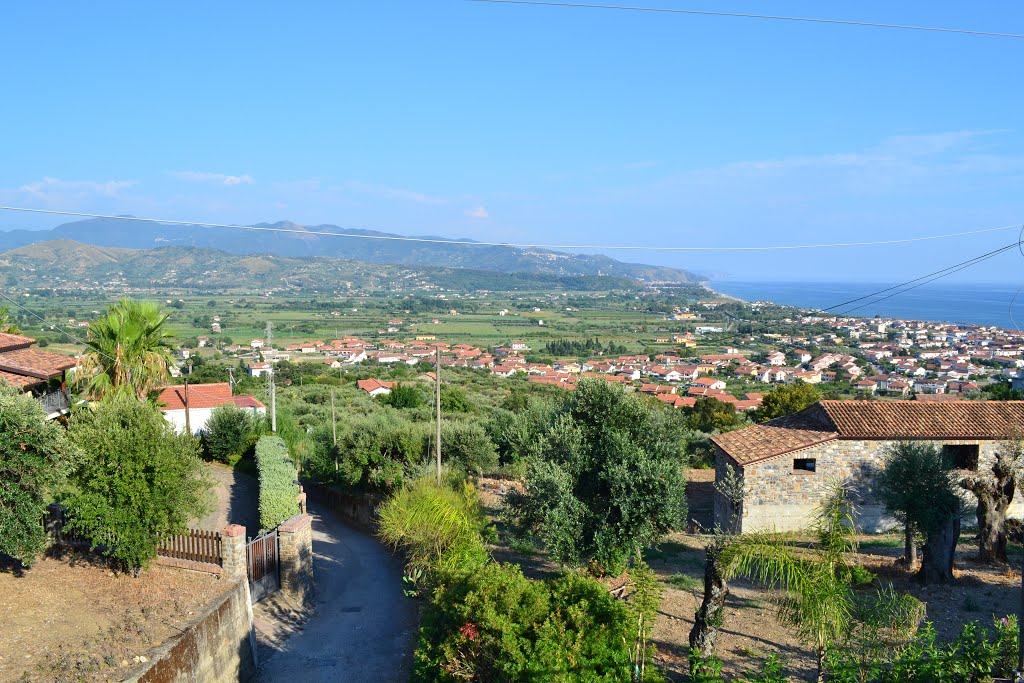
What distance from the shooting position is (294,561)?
571 inches

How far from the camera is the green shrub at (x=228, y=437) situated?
78.6 feet

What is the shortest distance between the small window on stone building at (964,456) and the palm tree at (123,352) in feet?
67.4

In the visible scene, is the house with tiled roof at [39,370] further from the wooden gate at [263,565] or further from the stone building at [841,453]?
the stone building at [841,453]

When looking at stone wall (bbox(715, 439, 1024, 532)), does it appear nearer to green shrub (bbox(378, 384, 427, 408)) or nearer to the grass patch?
the grass patch

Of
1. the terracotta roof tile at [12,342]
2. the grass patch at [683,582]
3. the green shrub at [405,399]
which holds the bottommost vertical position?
the green shrub at [405,399]

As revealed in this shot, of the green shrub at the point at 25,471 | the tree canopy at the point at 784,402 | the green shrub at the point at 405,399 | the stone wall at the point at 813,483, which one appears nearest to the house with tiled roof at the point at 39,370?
the green shrub at the point at 25,471

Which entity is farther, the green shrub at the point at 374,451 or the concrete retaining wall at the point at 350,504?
the green shrub at the point at 374,451

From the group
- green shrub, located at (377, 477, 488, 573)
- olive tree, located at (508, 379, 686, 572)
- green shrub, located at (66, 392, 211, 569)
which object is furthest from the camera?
olive tree, located at (508, 379, 686, 572)

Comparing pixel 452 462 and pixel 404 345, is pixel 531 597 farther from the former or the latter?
pixel 404 345

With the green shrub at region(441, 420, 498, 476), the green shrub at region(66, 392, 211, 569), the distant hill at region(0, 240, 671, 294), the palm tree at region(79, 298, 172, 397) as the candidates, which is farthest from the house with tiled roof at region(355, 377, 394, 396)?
the distant hill at region(0, 240, 671, 294)

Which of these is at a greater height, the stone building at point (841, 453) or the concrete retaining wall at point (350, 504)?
the stone building at point (841, 453)

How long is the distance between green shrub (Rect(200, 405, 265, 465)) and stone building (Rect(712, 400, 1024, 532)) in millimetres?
14868

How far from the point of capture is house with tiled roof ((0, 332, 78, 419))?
17.5 meters

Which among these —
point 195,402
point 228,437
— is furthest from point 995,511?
point 195,402
